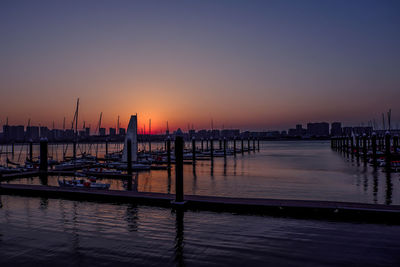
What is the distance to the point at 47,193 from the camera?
2553 cm

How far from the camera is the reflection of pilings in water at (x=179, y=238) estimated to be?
12.4 meters

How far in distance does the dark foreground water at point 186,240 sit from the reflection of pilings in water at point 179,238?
0.13 feet

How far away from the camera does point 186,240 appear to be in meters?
14.8

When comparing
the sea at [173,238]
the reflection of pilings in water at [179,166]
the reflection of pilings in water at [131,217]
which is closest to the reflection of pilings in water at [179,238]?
the sea at [173,238]

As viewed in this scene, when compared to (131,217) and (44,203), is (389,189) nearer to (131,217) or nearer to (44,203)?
(131,217)

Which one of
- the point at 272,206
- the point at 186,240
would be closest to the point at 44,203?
the point at 186,240

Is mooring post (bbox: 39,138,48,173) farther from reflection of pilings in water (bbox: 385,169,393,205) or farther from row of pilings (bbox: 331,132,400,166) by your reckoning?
row of pilings (bbox: 331,132,400,166)

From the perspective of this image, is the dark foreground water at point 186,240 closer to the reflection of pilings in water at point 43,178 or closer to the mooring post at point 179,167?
the mooring post at point 179,167

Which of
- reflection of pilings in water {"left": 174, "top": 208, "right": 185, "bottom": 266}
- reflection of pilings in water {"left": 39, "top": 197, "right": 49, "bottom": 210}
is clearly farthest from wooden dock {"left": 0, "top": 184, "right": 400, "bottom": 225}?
reflection of pilings in water {"left": 39, "top": 197, "right": 49, "bottom": 210}

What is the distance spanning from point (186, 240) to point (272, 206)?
6.31m

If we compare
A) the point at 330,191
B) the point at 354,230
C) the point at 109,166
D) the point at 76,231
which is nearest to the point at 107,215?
the point at 76,231

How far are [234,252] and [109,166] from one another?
44079 mm

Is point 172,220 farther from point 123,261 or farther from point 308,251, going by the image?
point 308,251

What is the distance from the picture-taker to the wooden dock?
1700cm
